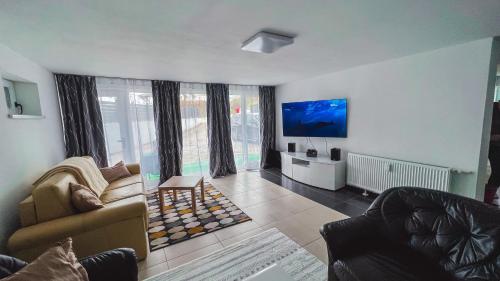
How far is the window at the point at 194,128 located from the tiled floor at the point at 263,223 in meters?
0.91

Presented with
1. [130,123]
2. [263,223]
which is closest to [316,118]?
[263,223]

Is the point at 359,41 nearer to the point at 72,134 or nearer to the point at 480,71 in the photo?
the point at 480,71

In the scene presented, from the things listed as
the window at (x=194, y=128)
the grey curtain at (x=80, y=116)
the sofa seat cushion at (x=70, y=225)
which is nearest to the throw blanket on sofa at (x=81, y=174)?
the sofa seat cushion at (x=70, y=225)

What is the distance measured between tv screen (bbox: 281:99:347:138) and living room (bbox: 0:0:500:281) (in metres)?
0.03

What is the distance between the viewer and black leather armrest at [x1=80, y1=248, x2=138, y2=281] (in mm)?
1274

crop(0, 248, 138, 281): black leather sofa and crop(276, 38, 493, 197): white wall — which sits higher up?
crop(276, 38, 493, 197): white wall

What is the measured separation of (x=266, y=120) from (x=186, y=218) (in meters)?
3.34

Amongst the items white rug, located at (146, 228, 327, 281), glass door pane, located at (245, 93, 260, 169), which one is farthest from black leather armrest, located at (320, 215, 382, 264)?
glass door pane, located at (245, 93, 260, 169)

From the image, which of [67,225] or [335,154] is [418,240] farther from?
[67,225]

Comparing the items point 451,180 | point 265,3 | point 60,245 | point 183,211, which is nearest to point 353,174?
point 451,180

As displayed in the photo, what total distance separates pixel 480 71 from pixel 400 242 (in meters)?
2.24

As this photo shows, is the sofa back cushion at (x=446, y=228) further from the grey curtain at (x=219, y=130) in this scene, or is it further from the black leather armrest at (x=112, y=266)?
the grey curtain at (x=219, y=130)

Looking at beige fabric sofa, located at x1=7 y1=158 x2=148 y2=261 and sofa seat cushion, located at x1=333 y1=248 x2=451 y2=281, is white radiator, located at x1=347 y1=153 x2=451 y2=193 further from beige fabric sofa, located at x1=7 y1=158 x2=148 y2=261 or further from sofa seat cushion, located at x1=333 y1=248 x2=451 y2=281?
beige fabric sofa, located at x1=7 y1=158 x2=148 y2=261

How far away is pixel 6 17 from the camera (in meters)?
1.55
